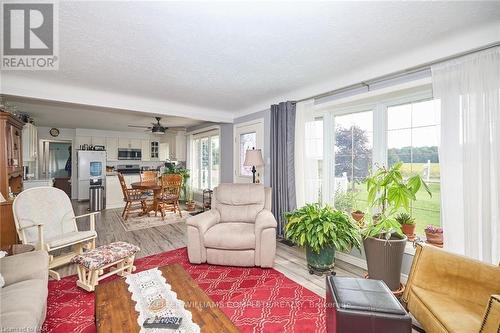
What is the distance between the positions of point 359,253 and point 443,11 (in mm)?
2579

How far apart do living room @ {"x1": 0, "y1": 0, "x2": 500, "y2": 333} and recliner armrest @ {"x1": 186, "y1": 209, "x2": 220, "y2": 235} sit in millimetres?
22

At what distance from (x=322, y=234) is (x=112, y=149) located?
7358 mm

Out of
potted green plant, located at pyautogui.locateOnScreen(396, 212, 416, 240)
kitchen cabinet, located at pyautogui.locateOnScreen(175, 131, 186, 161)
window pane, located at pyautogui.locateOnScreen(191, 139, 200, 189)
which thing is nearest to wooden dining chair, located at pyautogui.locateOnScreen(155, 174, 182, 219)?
window pane, located at pyautogui.locateOnScreen(191, 139, 200, 189)

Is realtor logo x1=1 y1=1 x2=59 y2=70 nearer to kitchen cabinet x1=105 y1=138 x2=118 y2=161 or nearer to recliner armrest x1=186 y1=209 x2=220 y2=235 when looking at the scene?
recliner armrest x1=186 y1=209 x2=220 y2=235

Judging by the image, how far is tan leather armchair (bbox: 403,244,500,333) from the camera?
1277mm

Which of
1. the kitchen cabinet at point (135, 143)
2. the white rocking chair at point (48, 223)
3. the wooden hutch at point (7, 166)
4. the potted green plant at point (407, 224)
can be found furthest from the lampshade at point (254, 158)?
the kitchen cabinet at point (135, 143)

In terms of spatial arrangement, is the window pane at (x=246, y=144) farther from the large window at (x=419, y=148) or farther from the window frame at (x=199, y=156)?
the large window at (x=419, y=148)

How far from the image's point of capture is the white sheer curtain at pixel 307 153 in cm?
324

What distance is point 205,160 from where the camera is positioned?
21.1 feet

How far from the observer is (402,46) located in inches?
83.0

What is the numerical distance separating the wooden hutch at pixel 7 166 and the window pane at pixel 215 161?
3.64 metres

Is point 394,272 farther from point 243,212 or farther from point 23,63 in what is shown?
point 23,63

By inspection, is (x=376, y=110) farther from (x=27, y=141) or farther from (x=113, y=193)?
(x=113, y=193)

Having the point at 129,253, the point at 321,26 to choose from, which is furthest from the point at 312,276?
the point at 321,26
